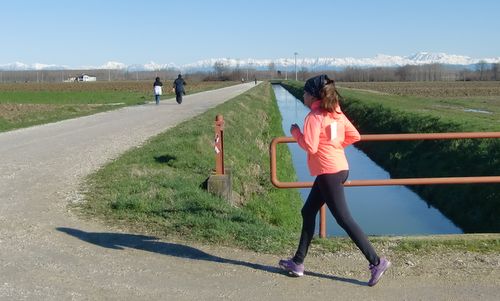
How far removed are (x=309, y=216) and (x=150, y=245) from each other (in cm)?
178

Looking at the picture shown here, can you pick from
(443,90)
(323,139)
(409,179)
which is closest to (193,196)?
(409,179)

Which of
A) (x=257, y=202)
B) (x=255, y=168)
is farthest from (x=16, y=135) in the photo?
(x=257, y=202)

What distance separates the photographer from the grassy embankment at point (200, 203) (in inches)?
231

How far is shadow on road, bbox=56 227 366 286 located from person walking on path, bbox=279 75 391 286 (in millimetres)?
406

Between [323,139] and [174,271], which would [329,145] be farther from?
[174,271]

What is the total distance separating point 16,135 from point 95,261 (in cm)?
1284

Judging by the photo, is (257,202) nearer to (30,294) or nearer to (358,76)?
(30,294)

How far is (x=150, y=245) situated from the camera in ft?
19.5

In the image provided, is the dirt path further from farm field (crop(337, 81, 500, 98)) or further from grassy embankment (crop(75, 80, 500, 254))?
farm field (crop(337, 81, 500, 98))

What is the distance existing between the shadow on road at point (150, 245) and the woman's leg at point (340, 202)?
321 millimetres

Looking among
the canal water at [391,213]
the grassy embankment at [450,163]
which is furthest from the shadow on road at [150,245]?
the grassy embankment at [450,163]

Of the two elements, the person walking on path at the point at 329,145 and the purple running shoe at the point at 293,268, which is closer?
the person walking on path at the point at 329,145

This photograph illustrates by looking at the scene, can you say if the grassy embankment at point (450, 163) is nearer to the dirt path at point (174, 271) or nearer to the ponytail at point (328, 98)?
the dirt path at point (174, 271)

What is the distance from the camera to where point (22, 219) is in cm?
703
